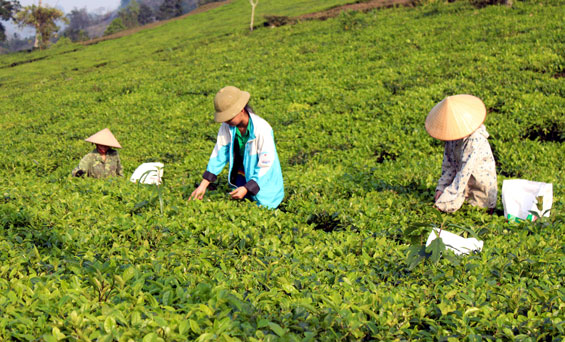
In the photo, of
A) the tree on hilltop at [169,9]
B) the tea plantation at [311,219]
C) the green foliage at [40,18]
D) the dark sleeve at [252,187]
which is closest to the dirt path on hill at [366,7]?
the tea plantation at [311,219]

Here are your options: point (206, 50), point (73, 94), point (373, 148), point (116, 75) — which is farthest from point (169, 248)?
point (206, 50)

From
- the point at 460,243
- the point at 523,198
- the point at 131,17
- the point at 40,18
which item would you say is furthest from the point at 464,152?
the point at 131,17

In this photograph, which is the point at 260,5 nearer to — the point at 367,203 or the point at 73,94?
the point at 73,94

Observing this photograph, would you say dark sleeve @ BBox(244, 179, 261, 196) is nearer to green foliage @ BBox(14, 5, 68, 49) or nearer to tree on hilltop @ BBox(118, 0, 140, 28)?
green foliage @ BBox(14, 5, 68, 49)

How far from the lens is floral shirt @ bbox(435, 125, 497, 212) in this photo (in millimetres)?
5039

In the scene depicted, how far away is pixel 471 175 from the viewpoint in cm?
521

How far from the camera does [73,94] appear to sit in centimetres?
1908

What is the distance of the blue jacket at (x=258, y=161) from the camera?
5.58 metres

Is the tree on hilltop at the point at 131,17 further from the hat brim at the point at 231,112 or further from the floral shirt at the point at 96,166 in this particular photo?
the hat brim at the point at 231,112

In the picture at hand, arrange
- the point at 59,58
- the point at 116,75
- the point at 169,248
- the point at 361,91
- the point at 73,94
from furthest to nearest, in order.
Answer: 1. the point at 59,58
2. the point at 116,75
3. the point at 73,94
4. the point at 361,91
5. the point at 169,248

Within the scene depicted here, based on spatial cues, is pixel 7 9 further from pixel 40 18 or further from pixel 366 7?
pixel 366 7

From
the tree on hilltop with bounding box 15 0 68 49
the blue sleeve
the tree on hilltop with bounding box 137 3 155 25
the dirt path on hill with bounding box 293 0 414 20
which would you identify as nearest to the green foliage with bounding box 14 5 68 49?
the tree on hilltop with bounding box 15 0 68 49

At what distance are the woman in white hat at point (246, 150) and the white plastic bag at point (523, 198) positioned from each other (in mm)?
2807

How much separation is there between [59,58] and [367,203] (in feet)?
133
